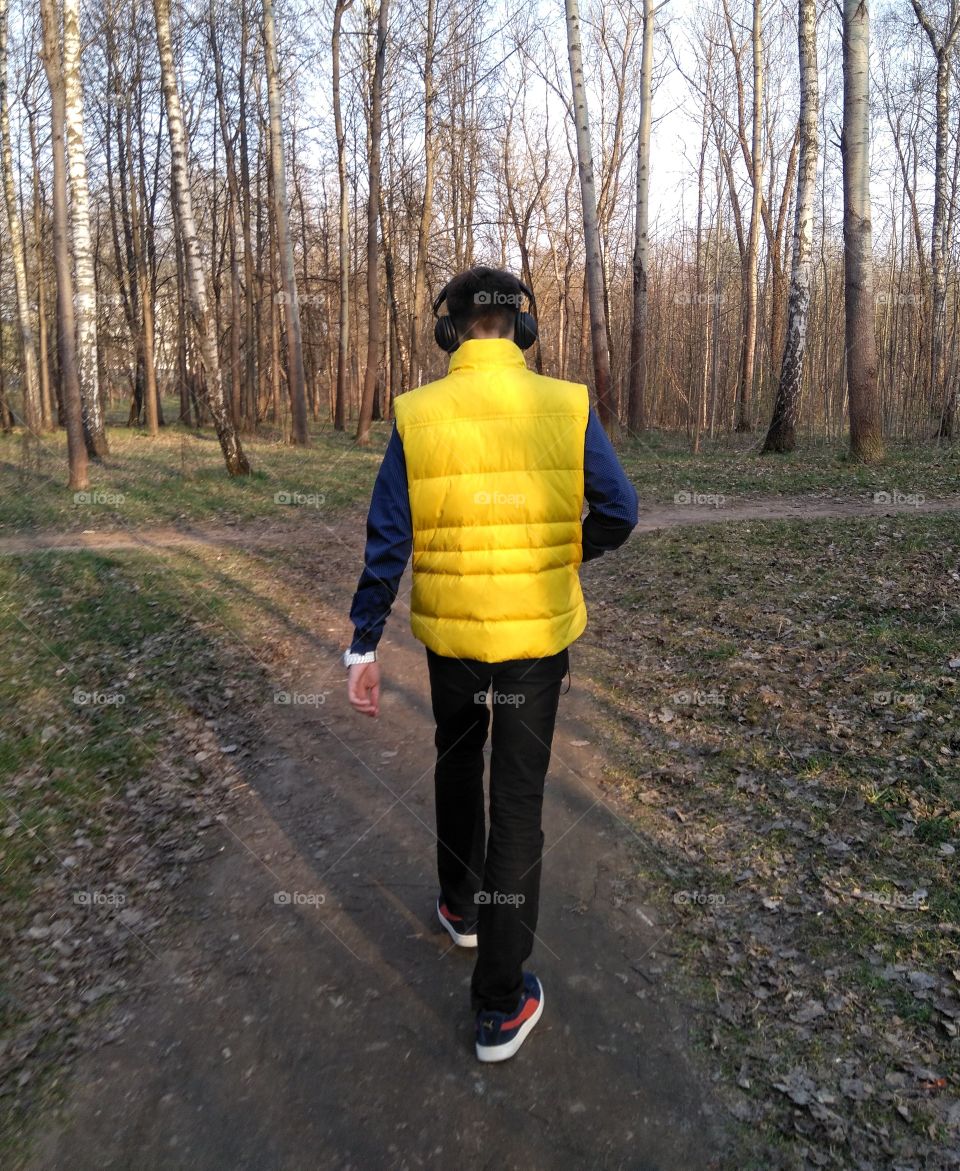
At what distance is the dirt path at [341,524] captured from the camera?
10852 mm

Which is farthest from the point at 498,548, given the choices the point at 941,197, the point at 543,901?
the point at 941,197

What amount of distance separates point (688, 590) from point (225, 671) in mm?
4364

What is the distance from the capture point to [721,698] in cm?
599

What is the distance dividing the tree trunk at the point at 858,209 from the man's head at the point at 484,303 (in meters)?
12.3

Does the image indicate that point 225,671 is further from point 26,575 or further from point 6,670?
point 26,575

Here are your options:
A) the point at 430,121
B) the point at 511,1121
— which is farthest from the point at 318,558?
the point at 430,121

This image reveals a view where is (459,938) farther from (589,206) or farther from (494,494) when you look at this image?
(589,206)

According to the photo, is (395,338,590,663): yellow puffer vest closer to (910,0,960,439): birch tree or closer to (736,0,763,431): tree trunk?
(910,0,960,439): birch tree

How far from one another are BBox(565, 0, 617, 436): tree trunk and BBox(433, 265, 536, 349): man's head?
15.8 meters

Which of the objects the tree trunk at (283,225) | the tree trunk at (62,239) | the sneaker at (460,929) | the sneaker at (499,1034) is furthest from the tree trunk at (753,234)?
the sneaker at (499,1034)

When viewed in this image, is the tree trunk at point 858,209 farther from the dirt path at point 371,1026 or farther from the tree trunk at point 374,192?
the dirt path at point 371,1026

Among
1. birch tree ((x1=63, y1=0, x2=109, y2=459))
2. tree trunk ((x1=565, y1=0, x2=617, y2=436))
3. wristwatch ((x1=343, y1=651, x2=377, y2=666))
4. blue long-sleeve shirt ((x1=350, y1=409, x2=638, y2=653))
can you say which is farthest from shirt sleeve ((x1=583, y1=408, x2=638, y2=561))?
tree trunk ((x1=565, y1=0, x2=617, y2=436))

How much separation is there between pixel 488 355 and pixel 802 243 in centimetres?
1469

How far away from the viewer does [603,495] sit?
9.25ft
